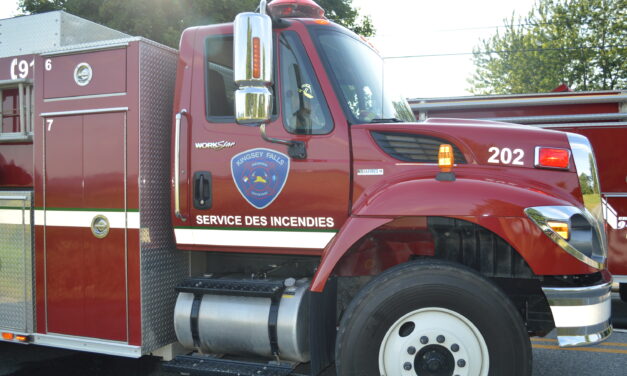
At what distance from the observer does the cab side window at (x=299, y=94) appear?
3.63 m

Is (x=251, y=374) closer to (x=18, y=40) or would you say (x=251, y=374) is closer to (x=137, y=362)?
(x=137, y=362)

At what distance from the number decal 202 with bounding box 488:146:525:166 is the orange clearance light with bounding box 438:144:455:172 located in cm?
28

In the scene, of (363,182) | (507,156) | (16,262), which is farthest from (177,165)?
(507,156)

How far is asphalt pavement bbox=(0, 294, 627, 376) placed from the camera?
4750 mm

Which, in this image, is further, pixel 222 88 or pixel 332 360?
pixel 222 88

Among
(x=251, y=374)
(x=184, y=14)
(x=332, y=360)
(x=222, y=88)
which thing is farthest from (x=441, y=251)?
(x=184, y=14)

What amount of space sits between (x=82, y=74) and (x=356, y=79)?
204cm

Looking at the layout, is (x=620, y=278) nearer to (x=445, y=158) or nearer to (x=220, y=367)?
(x=445, y=158)

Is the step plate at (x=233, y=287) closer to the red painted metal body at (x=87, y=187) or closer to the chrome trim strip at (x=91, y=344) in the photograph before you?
the red painted metal body at (x=87, y=187)

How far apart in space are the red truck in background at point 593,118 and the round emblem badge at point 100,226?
366 centimetres

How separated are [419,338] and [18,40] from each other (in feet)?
12.9

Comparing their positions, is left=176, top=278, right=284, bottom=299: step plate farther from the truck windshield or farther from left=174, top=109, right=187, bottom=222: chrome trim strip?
the truck windshield

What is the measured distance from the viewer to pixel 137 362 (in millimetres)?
5148

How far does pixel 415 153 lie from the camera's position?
349 cm
